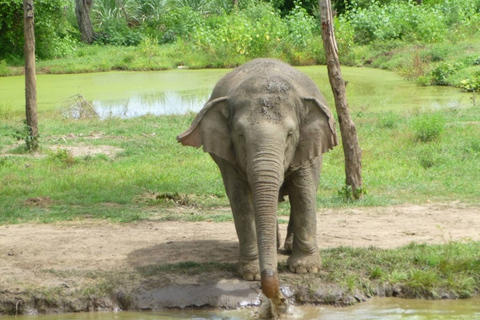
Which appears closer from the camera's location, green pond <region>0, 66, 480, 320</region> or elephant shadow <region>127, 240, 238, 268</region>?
elephant shadow <region>127, 240, 238, 268</region>

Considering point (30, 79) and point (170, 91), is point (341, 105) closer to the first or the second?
point (30, 79)

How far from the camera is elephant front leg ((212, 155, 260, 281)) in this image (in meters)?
7.04

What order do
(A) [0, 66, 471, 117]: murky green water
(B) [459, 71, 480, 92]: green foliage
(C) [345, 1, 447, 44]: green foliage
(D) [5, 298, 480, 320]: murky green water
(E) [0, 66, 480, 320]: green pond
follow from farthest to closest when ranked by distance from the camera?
(C) [345, 1, 447, 44]: green foliage
(B) [459, 71, 480, 92]: green foliage
(A) [0, 66, 471, 117]: murky green water
(E) [0, 66, 480, 320]: green pond
(D) [5, 298, 480, 320]: murky green water

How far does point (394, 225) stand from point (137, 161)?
5.26 m

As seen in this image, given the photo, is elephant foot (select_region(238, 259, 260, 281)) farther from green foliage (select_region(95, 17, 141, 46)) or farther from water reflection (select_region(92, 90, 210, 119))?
green foliage (select_region(95, 17, 141, 46))

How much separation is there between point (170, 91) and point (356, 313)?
1743 cm

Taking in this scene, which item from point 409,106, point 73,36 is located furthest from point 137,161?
point 73,36

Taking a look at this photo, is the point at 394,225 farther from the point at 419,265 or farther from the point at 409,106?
the point at 409,106

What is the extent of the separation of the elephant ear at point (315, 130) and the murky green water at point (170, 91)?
11.6 meters

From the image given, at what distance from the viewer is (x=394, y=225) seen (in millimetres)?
9250

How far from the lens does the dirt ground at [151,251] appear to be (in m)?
7.02

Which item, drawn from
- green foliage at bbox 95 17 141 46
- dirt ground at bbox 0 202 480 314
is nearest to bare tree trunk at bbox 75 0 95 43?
green foliage at bbox 95 17 141 46

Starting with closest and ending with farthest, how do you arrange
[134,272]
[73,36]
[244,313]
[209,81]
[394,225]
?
[244,313] < [134,272] < [394,225] < [209,81] < [73,36]

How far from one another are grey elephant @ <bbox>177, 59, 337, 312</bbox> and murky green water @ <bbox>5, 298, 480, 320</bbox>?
47cm
